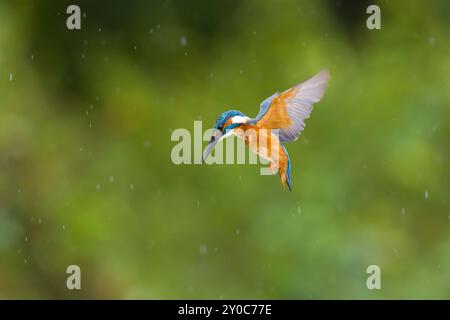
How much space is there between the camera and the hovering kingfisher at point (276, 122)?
1.85 m

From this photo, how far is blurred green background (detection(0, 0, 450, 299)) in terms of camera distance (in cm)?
405

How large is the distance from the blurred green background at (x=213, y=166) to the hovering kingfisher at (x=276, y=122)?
209 cm

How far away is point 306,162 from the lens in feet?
13.5

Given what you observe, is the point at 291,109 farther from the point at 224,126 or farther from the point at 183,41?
the point at 183,41

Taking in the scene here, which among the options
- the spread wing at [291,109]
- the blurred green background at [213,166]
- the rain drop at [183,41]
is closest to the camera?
the spread wing at [291,109]

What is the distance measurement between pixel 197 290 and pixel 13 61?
5.29 feet

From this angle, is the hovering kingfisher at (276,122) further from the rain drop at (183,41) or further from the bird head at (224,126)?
the rain drop at (183,41)

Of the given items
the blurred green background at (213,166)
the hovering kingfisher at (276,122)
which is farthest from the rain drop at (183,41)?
the hovering kingfisher at (276,122)

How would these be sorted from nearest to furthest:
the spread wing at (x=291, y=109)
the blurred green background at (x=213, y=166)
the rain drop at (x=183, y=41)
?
the spread wing at (x=291, y=109)
the blurred green background at (x=213, y=166)
the rain drop at (x=183, y=41)

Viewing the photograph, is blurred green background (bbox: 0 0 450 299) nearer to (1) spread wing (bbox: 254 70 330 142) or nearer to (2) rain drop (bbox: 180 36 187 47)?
(2) rain drop (bbox: 180 36 187 47)

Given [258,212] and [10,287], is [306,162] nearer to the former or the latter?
[258,212]

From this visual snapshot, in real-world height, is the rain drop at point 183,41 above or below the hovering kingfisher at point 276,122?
above

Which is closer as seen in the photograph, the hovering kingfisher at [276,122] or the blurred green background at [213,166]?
the hovering kingfisher at [276,122]

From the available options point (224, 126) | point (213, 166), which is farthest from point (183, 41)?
point (224, 126)
